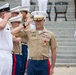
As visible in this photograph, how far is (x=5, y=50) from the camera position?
7.47 m

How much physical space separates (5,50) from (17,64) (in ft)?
5.93

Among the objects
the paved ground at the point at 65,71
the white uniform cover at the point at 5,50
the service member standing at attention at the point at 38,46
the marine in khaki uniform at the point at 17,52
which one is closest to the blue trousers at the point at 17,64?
the marine in khaki uniform at the point at 17,52

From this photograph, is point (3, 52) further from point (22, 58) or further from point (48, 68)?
point (22, 58)

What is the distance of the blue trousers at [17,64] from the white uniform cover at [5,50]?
59.3 inches

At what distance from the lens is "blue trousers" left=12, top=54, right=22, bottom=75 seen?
913cm

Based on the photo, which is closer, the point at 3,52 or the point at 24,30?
the point at 3,52

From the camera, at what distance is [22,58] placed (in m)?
9.68

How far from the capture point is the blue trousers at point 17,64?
913 centimetres

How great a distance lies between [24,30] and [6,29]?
77 centimetres

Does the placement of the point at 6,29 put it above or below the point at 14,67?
above

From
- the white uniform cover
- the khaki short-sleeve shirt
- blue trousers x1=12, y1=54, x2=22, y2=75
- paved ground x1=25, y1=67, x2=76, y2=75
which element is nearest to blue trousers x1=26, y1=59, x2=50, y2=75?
the khaki short-sleeve shirt

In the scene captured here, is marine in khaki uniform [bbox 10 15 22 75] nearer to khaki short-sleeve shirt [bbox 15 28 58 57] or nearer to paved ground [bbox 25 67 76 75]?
khaki short-sleeve shirt [bbox 15 28 58 57]


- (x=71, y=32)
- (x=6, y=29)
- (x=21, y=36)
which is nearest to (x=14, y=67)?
(x=21, y=36)

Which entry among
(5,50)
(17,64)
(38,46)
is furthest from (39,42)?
(17,64)
